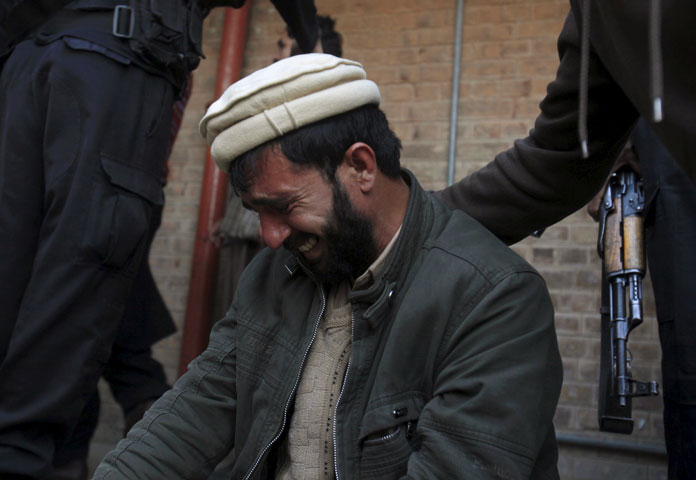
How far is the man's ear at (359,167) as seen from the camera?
168 centimetres

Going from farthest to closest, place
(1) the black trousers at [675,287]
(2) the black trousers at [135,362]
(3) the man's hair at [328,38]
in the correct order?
1. (3) the man's hair at [328,38]
2. (2) the black trousers at [135,362]
3. (1) the black trousers at [675,287]

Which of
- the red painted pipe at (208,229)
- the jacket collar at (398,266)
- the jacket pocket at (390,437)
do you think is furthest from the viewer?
the red painted pipe at (208,229)

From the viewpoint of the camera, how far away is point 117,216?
7.73ft

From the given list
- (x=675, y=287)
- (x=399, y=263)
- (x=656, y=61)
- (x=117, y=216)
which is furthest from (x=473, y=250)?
(x=117, y=216)

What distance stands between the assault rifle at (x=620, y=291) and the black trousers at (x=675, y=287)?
0.21 feet

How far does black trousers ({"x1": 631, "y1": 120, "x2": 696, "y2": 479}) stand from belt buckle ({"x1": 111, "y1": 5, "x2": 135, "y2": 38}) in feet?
5.68

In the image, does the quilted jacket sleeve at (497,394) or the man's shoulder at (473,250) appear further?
the man's shoulder at (473,250)

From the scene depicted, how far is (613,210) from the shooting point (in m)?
2.53

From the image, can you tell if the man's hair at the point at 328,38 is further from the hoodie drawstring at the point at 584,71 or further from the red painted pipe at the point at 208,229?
the hoodie drawstring at the point at 584,71

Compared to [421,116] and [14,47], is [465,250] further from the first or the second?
[421,116]

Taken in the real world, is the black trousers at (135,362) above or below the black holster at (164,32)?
below

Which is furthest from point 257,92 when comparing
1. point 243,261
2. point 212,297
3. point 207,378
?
point 212,297

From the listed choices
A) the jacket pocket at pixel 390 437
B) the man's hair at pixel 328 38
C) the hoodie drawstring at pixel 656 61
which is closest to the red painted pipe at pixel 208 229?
the man's hair at pixel 328 38

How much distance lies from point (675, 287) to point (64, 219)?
1.85 metres
